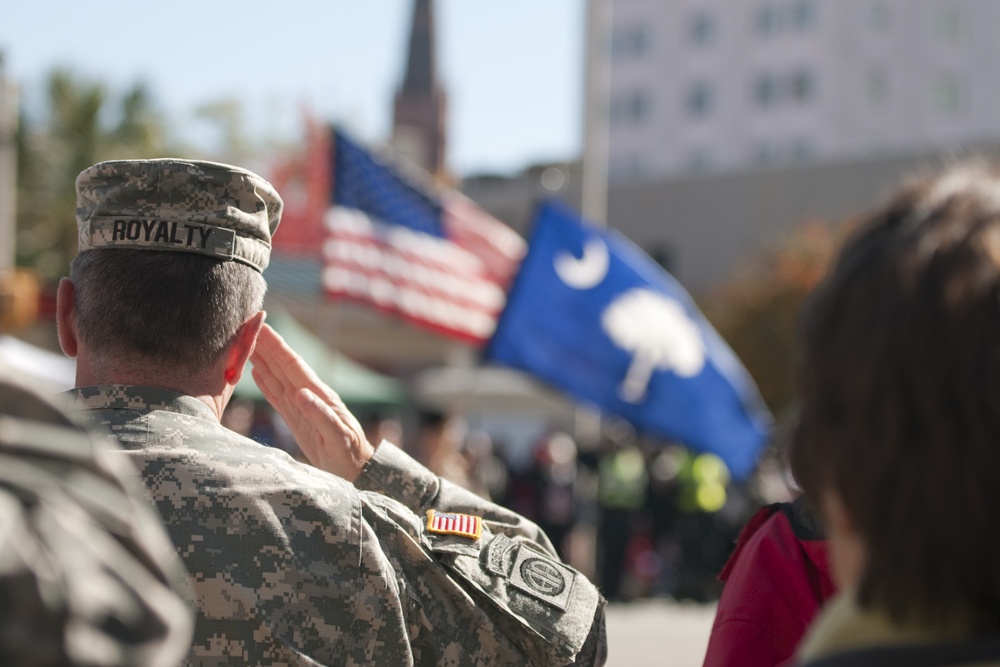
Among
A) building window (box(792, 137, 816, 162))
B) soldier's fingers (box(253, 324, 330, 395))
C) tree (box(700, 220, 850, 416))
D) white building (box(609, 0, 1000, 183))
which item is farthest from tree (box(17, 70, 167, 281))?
building window (box(792, 137, 816, 162))

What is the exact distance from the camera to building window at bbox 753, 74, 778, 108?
6762 centimetres

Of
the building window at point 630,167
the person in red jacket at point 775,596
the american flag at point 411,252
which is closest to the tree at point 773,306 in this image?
the american flag at point 411,252

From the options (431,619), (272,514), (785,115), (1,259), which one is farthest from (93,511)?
(785,115)

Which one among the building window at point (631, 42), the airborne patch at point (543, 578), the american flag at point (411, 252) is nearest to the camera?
the airborne patch at point (543, 578)

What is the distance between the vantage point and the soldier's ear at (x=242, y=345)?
7.06 feet

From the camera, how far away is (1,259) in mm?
10891

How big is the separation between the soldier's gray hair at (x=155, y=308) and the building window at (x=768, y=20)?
69159 millimetres

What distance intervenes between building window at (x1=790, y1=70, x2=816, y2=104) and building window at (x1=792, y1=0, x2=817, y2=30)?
2.32m

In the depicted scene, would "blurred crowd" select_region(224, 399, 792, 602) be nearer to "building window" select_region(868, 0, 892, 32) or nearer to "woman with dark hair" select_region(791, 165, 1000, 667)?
"woman with dark hair" select_region(791, 165, 1000, 667)

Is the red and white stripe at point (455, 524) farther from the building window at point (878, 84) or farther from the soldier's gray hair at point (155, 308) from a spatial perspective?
the building window at point (878, 84)

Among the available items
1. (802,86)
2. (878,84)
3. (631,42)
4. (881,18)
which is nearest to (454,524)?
(802,86)

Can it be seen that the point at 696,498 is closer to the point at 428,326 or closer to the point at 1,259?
the point at 428,326

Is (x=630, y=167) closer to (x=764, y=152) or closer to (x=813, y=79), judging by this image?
(x=764, y=152)

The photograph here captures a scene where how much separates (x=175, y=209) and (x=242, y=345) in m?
0.25
